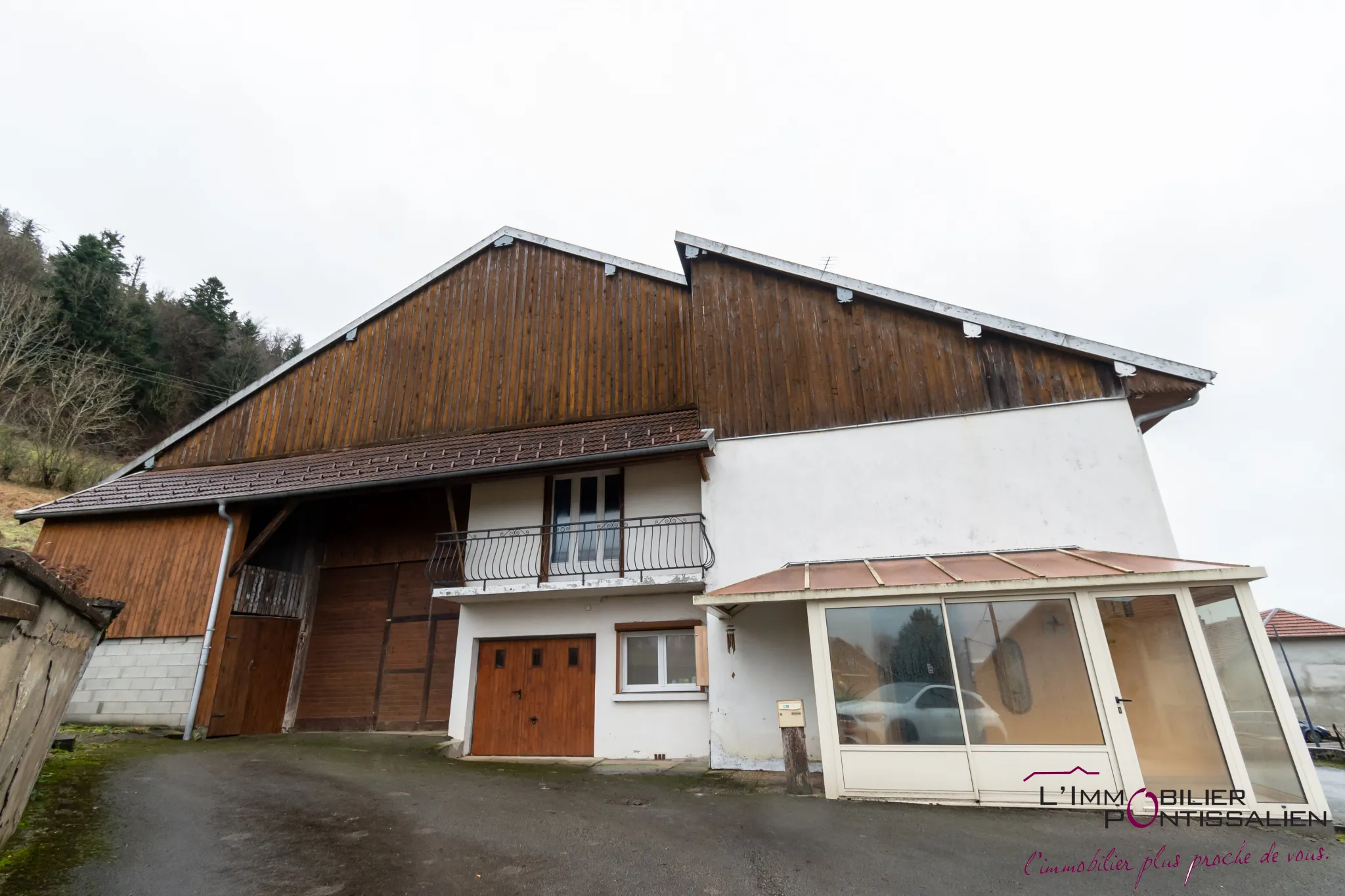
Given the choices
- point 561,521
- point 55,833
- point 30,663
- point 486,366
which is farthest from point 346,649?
point 30,663

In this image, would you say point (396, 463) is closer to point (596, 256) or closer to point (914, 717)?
point (596, 256)

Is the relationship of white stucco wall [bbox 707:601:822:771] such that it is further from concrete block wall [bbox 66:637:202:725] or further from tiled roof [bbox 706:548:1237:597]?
concrete block wall [bbox 66:637:202:725]

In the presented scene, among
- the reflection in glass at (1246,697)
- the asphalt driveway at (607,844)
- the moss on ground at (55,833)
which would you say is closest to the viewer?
the moss on ground at (55,833)

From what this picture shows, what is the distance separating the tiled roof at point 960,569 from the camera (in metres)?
6.16

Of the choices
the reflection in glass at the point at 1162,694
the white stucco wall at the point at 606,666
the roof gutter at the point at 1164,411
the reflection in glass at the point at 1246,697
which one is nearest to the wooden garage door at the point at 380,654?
the white stucco wall at the point at 606,666

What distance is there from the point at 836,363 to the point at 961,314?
6.07 feet

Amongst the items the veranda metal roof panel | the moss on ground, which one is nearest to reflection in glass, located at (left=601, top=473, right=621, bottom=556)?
the veranda metal roof panel

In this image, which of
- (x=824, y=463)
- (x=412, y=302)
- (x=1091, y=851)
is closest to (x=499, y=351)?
(x=412, y=302)

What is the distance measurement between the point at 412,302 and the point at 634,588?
8171 mm

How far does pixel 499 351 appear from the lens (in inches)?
457

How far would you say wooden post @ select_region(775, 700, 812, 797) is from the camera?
6473 mm

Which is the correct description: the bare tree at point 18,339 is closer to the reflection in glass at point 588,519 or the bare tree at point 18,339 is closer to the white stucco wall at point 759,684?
the reflection in glass at point 588,519

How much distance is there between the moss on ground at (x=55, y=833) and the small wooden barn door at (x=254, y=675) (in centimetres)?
327

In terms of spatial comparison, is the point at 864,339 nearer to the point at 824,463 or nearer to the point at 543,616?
the point at 824,463
